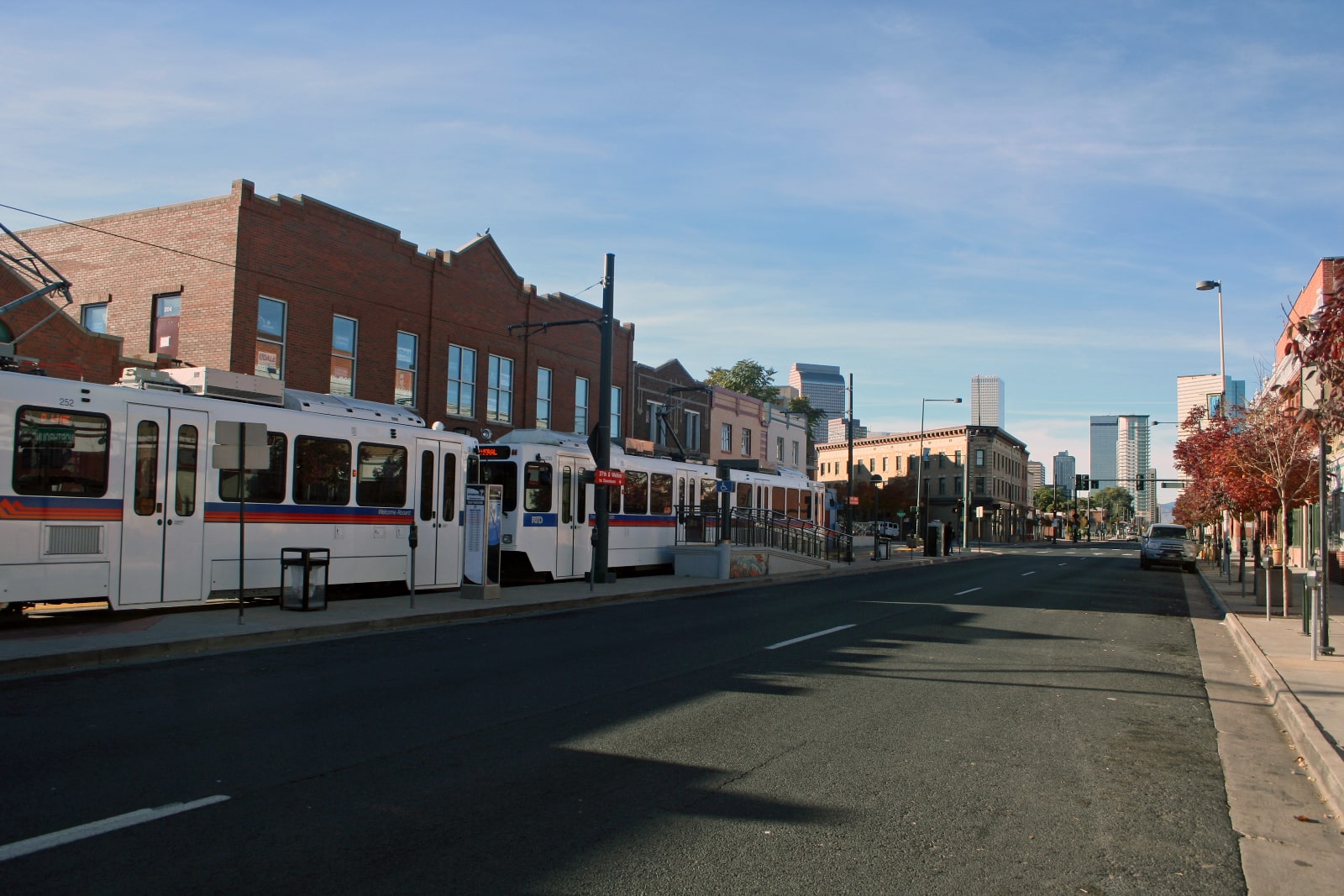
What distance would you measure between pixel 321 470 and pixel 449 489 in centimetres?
300

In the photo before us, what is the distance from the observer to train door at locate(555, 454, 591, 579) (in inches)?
872

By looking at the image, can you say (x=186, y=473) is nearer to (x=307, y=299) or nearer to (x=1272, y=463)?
(x=307, y=299)

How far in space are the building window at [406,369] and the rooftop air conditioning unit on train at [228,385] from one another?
12229 millimetres

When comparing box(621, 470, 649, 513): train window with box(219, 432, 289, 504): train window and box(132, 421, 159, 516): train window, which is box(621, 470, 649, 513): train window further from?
box(132, 421, 159, 516): train window

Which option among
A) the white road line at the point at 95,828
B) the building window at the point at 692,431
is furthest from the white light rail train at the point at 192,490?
the building window at the point at 692,431

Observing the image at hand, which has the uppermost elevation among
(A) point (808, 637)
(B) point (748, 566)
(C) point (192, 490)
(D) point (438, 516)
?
(C) point (192, 490)

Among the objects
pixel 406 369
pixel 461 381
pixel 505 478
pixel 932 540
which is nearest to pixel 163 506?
pixel 505 478

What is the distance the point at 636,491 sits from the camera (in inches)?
998

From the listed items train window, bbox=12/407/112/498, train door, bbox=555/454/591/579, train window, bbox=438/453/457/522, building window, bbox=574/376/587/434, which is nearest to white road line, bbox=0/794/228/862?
train window, bbox=12/407/112/498

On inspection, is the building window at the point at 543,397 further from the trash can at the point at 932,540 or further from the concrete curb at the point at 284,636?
the trash can at the point at 932,540

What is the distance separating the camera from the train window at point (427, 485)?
1792 centimetres

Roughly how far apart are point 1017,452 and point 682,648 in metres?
109

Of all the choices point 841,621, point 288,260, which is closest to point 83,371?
point 288,260

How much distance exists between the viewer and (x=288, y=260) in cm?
2461
